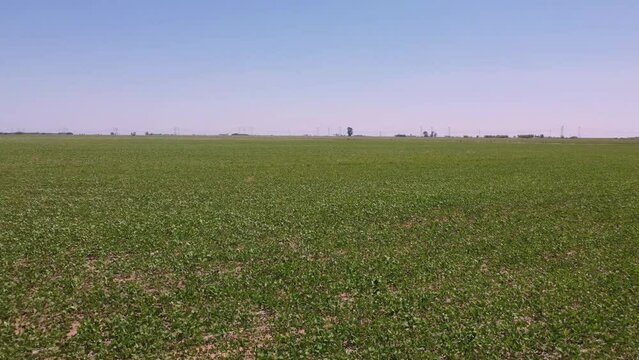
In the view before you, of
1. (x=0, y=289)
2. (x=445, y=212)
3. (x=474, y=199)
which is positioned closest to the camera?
(x=0, y=289)

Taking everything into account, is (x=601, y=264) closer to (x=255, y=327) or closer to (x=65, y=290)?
(x=255, y=327)

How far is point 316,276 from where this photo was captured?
48.6ft

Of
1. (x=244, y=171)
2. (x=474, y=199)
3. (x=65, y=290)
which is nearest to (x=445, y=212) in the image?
(x=474, y=199)

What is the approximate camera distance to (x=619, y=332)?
35.8 feet

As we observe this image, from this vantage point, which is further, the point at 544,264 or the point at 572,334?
the point at 544,264

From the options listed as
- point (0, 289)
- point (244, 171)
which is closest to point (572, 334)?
point (0, 289)

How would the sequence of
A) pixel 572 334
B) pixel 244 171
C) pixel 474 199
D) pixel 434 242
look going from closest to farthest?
1. pixel 572 334
2. pixel 434 242
3. pixel 474 199
4. pixel 244 171

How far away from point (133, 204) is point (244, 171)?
73.3 ft

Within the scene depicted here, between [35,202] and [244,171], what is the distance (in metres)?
23.6

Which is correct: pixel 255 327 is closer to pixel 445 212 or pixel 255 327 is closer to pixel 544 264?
pixel 544 264

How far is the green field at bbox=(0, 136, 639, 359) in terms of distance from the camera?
10391mm

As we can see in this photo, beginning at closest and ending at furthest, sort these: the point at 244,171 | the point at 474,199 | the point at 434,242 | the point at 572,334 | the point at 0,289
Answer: the point at 572,334 → the point at 0,289 → the point at 434,242 → the point at 474,199 → the point at 244,171

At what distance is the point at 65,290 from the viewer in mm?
13242

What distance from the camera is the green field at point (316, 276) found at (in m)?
10.4
